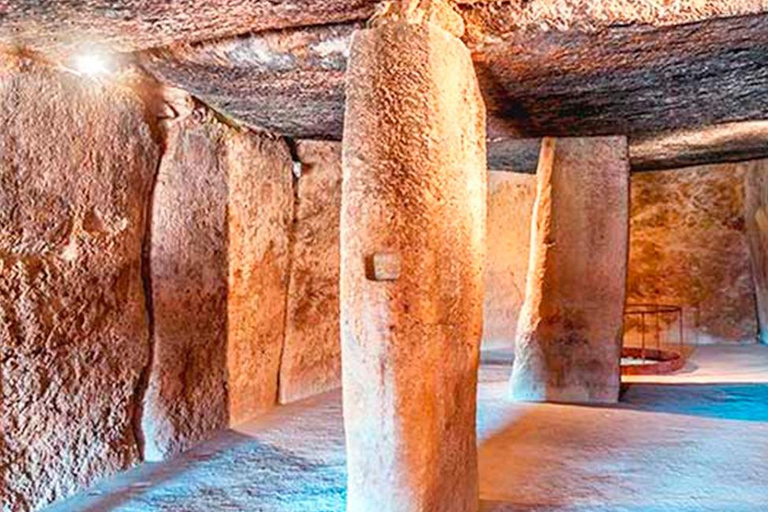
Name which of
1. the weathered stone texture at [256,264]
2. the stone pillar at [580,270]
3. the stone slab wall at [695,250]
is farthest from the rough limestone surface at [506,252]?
the weathered stone texture at [256,264]

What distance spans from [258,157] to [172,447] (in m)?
2.03

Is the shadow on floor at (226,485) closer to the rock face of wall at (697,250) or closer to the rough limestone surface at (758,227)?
the rough limestone surface at (758,227)

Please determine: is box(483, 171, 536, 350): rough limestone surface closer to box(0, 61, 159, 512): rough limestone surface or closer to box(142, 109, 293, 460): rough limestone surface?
box(142, 109, 293, 460): rough limestone surface

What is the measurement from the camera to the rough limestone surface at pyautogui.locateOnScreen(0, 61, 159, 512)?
9.48ft

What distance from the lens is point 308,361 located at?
5539mm

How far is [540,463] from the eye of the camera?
3668mm

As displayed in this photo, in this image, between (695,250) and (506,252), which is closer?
(506,252)

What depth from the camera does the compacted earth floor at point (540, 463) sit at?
3113mm

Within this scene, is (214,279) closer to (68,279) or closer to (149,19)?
(68,279)

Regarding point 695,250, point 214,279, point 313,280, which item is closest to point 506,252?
point 695,250

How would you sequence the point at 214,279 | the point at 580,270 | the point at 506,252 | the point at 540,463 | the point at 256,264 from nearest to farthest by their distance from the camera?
1. the point at 540,463
2. the point at 214,279
3. the point at 256,264
4. the point at 580,270
5. the point at 506,252

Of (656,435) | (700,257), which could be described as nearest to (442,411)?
(656,435)

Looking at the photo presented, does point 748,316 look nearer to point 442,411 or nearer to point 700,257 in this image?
point 700,257

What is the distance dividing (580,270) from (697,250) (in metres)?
5.59
